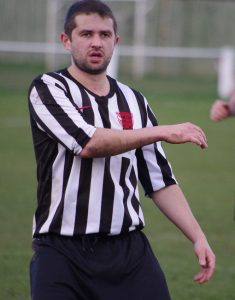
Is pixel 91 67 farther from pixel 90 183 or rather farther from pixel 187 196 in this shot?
pixel 187 196

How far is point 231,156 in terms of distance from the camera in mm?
17828

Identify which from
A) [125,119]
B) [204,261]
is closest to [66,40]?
[125,119]

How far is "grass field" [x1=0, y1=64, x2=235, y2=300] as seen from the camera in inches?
328

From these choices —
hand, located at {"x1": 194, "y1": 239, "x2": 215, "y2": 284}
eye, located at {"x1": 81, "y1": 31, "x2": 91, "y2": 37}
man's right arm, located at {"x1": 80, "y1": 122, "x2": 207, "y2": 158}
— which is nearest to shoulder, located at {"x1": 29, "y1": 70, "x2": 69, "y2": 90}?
eye, located at {"x1": 81, "y1": 31, "x2": 91, "y2": 37}

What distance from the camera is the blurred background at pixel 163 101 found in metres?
9.28

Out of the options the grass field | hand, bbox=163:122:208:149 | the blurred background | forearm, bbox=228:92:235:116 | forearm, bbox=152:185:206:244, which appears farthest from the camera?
the blurred background

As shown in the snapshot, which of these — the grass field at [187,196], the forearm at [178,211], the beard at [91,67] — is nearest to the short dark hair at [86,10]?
the beard at [91,67]

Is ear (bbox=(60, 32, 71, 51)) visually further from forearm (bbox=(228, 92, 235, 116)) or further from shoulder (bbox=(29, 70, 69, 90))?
forearm (bbox=(228, 92, 235, 116))

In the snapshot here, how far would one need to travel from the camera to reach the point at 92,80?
16.0 feet

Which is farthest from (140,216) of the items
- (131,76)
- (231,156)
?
(131,76)

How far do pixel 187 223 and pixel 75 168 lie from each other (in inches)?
26.9

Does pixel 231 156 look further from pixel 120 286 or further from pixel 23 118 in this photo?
pixel 120 286

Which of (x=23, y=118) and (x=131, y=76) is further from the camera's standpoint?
(x=131, y=76)

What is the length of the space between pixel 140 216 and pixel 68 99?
2.32ft
